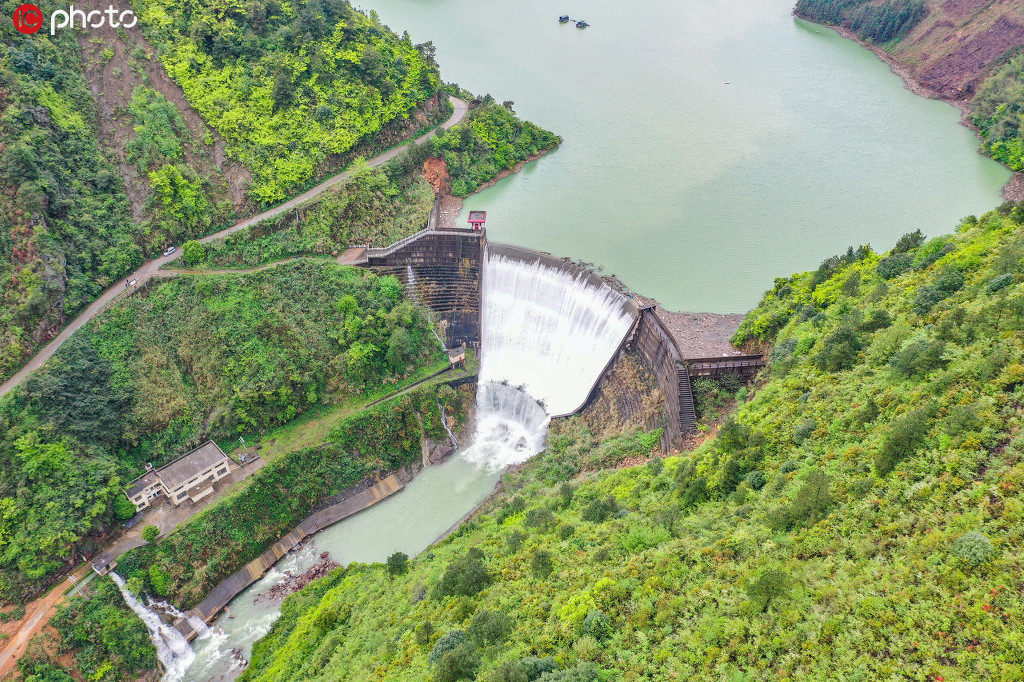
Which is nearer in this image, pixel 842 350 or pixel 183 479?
pixel 842 350

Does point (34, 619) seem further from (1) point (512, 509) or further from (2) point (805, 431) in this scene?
(2) point (805, 431)

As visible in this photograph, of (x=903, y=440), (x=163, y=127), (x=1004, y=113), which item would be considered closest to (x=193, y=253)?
(x=163, y=127)

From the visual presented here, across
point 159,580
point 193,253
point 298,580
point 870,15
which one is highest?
point 870,15

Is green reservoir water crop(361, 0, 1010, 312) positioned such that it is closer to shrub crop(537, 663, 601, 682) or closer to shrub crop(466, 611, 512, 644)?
shrub crop(466, 611, 512, 644)

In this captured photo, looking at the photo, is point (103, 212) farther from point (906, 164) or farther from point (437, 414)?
point (906, 164)

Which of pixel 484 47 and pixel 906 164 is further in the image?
pixel 484 47

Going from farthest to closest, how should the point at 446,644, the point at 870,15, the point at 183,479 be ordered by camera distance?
the point at 870,15
the point at 183,479
the point at 446,644

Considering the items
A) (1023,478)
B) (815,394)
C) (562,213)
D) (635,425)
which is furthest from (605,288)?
(1023,478)

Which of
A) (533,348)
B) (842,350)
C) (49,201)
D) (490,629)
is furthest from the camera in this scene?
(533,348)
